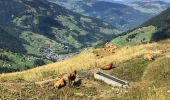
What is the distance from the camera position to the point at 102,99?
174ft

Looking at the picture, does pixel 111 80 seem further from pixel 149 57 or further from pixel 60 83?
pixel 149 57

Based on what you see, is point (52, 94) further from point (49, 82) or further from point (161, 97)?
point (161, 97)

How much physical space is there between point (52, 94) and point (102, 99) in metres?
8.31

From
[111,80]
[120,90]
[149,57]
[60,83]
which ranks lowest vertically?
[60,83]

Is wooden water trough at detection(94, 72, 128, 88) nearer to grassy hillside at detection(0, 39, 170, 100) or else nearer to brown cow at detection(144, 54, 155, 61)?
grassy hillside at detection(0, 39, 170, 100)

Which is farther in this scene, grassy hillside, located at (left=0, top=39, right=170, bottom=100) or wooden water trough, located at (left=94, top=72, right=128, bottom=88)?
wooden water trough, located at (left=94, top=72, right=128, bottom=88)

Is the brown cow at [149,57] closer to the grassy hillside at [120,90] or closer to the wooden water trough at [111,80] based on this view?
the grassy hillside at [120,90]

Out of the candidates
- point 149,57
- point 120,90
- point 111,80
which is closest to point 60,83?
point 111,80

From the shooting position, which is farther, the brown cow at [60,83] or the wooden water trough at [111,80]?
the wooden water trough at [111,80]

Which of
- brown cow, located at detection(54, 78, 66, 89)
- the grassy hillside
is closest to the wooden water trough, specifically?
the grassy hillside

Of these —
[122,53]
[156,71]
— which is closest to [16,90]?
[156,71]

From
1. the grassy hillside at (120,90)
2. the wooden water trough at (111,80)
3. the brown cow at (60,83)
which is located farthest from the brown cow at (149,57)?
the brown cow at (60,83)

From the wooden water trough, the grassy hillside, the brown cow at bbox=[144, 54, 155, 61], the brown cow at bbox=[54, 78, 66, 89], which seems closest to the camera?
the grassy hillside

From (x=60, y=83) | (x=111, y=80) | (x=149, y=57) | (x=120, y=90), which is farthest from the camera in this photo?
(x=149, y=57)
